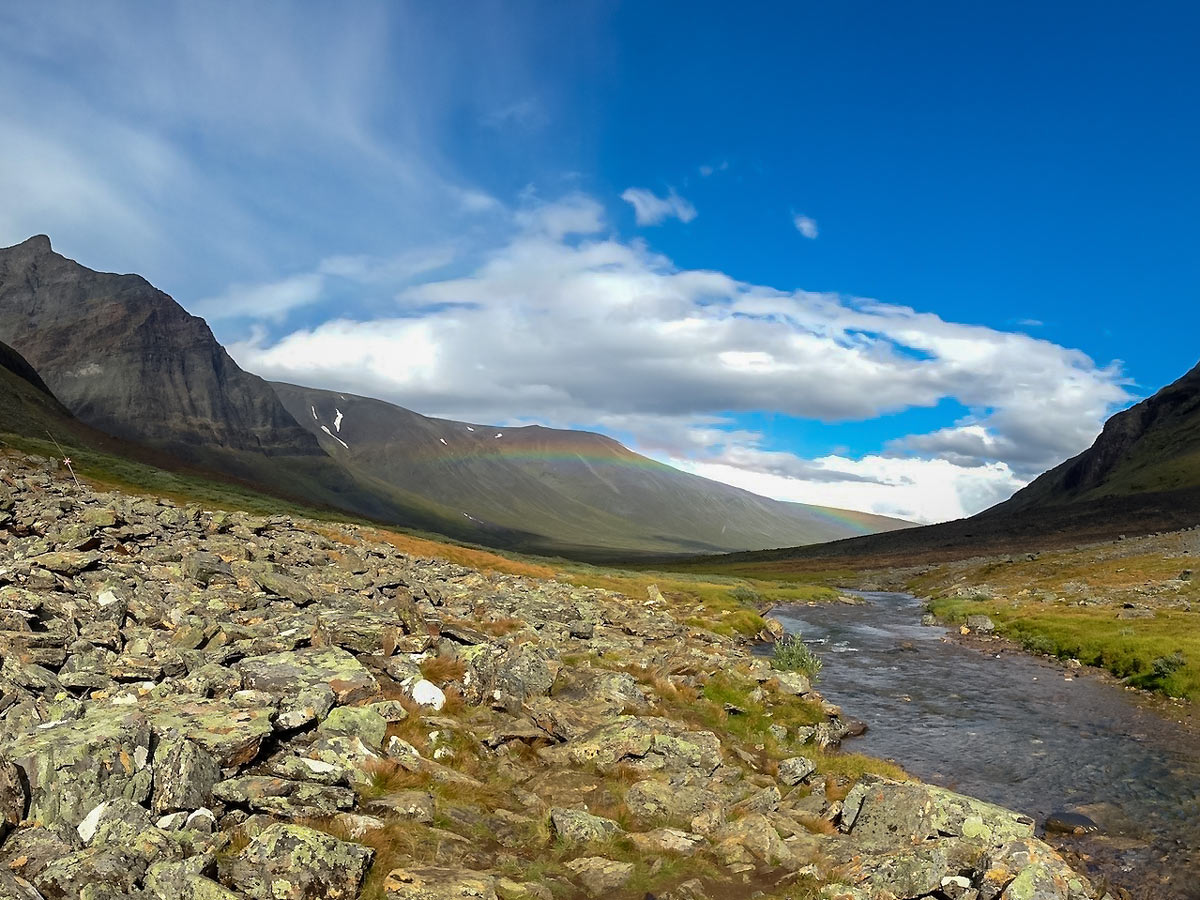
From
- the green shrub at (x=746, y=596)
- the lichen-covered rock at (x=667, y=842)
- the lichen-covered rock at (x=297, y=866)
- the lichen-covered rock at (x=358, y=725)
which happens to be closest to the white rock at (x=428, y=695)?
the lichen-covered rock at (x=358, y=725)

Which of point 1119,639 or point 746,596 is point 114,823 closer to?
point 1119,639

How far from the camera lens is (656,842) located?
15.1 metres

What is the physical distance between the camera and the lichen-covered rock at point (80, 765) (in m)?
11.2

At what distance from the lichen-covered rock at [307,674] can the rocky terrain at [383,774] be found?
8 centimetres

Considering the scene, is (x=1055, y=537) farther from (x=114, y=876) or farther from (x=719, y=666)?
(x=114, y=876)

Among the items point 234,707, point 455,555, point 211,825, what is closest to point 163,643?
point 234,707

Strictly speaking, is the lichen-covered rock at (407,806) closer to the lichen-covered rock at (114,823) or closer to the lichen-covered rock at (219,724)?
the lichen-covered rock at (219,724)

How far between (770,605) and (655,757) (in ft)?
278

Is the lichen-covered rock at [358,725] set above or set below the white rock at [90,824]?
above

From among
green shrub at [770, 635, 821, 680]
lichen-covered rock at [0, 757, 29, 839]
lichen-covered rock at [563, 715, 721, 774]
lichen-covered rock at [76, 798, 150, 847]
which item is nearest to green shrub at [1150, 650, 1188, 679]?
green shrub at [770, 635, 821, 680]

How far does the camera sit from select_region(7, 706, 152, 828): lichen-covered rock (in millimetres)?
11215

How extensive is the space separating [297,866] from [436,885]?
7.24ft

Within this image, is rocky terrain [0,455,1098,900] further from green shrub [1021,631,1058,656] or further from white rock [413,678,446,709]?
green shrub [1021,631,1058,656]

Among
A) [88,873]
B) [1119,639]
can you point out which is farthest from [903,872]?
[1119,639]
